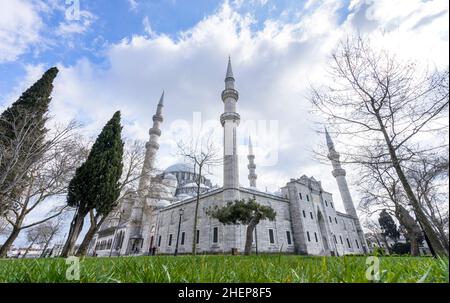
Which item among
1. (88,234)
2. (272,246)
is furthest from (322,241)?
(88,234)

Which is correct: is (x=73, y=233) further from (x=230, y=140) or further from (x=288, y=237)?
(x=288, y=237)

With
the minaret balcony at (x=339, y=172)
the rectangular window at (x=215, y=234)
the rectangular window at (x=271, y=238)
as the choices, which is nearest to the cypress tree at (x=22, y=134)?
the rectangular window at (x=215, y=234)

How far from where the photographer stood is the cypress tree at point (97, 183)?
13689mm

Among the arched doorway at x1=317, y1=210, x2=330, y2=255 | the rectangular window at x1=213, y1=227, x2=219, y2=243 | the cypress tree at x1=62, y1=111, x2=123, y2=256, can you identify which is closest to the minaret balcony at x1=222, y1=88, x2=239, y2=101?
the cypress tree at x1=62, y1=111, x2=123, y2=256

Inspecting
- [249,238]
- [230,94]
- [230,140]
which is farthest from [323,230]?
[230,94]

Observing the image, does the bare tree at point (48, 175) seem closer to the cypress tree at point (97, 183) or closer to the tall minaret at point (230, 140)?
the cypress tree at point (97, 183)

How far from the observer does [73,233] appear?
13172mm

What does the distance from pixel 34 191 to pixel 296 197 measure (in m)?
28.1

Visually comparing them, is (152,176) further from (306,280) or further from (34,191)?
(306,280)

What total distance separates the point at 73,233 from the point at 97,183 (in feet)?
10.3

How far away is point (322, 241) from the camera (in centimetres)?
3128

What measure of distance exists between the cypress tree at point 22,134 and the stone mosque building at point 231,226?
7.06 m
